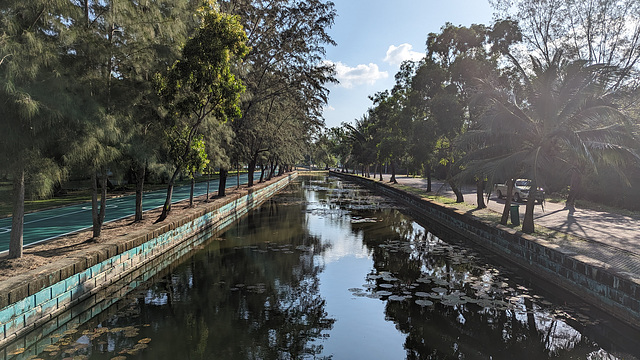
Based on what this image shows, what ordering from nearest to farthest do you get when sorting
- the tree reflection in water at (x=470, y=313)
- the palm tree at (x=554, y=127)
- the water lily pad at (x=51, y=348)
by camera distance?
1. the water lily pad at (x=51, y=348)
2. the tree reflection in water at (x=470, y=313)
3. the palm tree at (x=554, y=127)

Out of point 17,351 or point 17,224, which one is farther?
point 17,224

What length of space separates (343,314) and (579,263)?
5736mm

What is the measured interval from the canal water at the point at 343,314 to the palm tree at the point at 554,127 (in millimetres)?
3493

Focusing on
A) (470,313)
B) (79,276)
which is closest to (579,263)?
(470,313)

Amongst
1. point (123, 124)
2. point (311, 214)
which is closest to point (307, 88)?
point (311, 214)

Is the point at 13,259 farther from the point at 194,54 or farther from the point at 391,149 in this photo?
the point at 391,149

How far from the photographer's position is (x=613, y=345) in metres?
6.68

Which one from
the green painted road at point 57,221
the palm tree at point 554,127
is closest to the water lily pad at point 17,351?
the green painted road at point 57,221

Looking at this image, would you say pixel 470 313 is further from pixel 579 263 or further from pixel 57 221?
pixel 57 221

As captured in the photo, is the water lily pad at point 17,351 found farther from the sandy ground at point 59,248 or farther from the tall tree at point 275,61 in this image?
the tall tree at point 275,61

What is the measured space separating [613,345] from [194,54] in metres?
12.7

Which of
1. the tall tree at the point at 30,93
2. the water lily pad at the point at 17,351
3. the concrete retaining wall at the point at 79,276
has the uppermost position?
the tall tree at the point at 30,93

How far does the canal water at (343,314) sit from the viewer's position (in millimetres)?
6363

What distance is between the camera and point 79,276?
772cm
